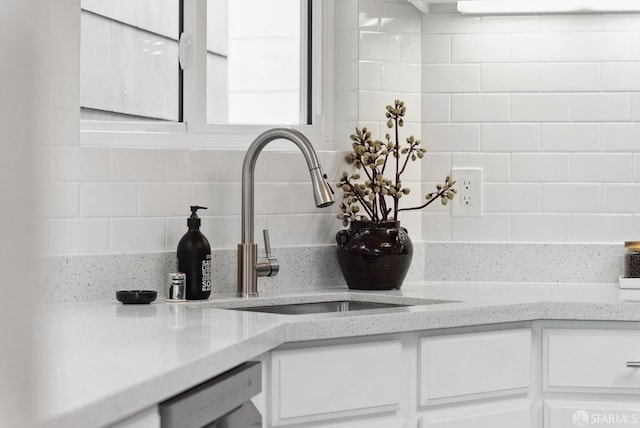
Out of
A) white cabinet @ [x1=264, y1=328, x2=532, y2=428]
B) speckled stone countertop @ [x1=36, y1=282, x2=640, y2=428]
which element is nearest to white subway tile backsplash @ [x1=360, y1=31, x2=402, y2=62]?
speckled stone countertop @ [x1=36, y1=282, x2=640, y2=428]

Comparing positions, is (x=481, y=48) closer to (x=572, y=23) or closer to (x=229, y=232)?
(x=572, y=23)

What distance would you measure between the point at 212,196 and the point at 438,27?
936mm

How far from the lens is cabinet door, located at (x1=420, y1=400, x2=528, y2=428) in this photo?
5.99 feet

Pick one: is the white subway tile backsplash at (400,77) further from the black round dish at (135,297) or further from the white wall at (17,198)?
the white wall at (17,198)

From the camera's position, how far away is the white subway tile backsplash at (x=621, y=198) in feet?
8.24

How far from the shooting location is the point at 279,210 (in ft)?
7.71

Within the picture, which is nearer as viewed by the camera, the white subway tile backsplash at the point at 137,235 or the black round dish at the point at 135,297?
the black round dish at the point at 135,297

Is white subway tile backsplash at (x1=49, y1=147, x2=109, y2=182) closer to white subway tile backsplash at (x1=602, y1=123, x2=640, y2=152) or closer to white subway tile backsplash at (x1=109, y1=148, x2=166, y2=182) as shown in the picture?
white subway tile backsplash at (x1=109, y1=148, x2=166, y2=182)

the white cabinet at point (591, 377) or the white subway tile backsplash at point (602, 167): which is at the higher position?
the white subway tile backsplash at point (602, 167)

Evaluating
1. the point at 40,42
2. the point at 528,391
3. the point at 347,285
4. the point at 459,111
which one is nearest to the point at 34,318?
the point at 40,42

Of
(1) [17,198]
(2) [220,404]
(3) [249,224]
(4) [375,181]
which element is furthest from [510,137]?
(1) [17,198]

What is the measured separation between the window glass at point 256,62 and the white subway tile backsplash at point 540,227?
737 millimetres

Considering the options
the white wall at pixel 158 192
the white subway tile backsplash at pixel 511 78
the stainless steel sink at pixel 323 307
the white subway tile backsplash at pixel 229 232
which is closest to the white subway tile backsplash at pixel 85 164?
the white wall at pixel 158 192

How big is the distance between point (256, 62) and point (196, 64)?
A: 23 cm
